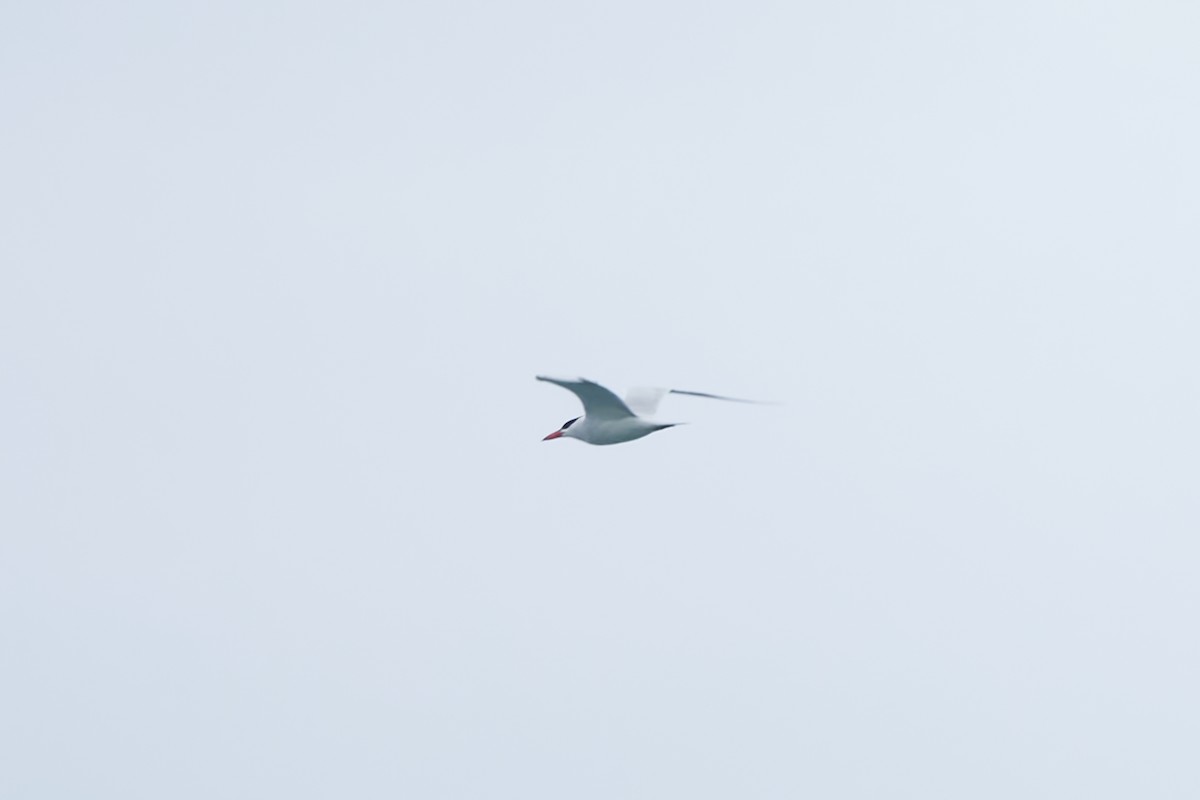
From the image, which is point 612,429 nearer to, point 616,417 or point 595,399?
point 616,417

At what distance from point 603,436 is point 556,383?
680 cm

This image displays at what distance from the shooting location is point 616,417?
1542 inches

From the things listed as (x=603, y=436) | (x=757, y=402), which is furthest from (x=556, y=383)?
(x=603, y=436)

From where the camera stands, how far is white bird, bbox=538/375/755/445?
37.8m

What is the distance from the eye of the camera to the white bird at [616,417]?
37.8 m

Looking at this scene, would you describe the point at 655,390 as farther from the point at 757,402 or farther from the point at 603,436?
the point at 757,402

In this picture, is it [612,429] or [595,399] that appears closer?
[595,399]

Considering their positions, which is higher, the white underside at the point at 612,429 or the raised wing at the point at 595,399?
the raised wing at the point at 595,399

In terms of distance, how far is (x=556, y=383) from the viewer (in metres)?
33.2

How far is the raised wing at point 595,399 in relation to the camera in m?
33.3

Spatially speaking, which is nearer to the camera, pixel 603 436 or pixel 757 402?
pixel 757 402

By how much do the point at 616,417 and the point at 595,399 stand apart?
4.84ft

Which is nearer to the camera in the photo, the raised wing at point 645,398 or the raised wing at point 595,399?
the raised wing at point 595,399

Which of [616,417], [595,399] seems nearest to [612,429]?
[616,417]
